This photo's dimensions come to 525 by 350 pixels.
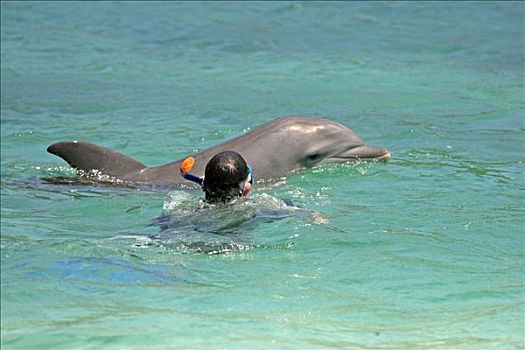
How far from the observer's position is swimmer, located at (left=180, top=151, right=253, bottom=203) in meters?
8.40

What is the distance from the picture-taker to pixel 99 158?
10398mm

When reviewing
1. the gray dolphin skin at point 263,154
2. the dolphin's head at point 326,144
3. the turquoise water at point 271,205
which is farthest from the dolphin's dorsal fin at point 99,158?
the dolphin's head at point 326,144

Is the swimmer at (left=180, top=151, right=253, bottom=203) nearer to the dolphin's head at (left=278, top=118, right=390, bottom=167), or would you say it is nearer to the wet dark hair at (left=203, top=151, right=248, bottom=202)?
the wet dark hair at (left=203, top=151, right=248, bottom=202)

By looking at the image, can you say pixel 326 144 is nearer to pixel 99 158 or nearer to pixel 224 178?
pixel 99 158

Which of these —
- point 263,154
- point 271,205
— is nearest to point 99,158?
point 263,154

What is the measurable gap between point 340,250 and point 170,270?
130cm

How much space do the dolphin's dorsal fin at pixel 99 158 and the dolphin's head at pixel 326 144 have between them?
1.44 metres

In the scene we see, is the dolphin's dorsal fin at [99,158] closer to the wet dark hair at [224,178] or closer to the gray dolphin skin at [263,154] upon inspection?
the gray dolphin skin at [263,154]

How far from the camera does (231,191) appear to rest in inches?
333

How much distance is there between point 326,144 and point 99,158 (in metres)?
2.05

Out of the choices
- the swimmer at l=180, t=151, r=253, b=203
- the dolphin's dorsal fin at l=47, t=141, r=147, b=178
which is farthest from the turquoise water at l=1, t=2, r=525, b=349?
the dolphin's dorsal fin at l=47, t=141, r=147, b=178

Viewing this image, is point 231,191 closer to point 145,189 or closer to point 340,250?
point 340,250

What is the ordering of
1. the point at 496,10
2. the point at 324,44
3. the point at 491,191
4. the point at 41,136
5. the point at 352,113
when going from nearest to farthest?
the point at 491,191 < the point at 41,136 < the point at 352,113 < the point at 324,44 < the point at 496,10

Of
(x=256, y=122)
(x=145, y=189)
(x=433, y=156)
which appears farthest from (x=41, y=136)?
(x=433, y=156)
